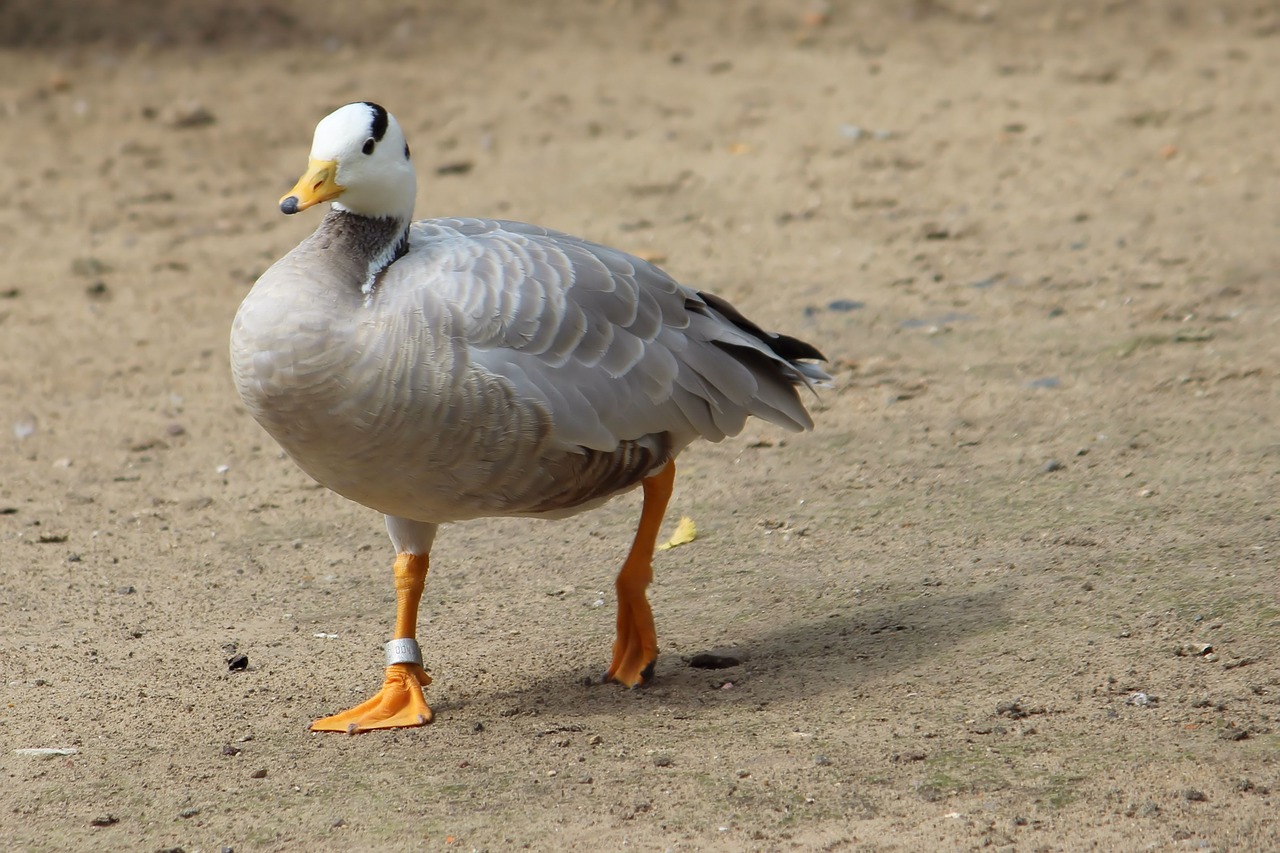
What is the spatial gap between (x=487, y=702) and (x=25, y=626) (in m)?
1.72

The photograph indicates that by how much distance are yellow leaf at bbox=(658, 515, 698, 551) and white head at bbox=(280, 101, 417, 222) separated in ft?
6.08

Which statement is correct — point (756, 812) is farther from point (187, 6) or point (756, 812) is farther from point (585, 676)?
point (187, 6)

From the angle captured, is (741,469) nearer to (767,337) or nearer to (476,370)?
(767,337)

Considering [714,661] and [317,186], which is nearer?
[317,186]

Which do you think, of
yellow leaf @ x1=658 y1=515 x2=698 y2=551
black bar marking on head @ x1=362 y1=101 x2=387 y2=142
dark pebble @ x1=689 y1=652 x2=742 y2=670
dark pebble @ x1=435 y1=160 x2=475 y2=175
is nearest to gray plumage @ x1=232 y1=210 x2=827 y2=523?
black bar marking on head @ x1=362 y1=101 x2=387 y2=142

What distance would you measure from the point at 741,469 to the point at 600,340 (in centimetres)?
193

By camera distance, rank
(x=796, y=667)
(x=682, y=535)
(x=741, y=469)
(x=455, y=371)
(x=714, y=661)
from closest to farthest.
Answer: (x=455, y=371), (x=796, y=667), (x=714, y=661), (x=682, y=535), (x=741, y=469)

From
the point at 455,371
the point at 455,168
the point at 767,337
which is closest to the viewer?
the point at 455,371

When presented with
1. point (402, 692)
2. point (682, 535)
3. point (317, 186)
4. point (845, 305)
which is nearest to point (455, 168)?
point (845, 305)

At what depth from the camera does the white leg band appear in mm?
4387

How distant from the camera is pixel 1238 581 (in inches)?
177

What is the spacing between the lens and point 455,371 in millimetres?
3975

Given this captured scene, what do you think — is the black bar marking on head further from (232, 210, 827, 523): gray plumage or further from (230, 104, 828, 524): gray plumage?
(232, 210, 827, 523): gray plumage

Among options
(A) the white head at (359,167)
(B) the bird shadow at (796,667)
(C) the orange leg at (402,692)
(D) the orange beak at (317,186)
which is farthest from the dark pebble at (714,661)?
(D) the orange beak at (317,186)
